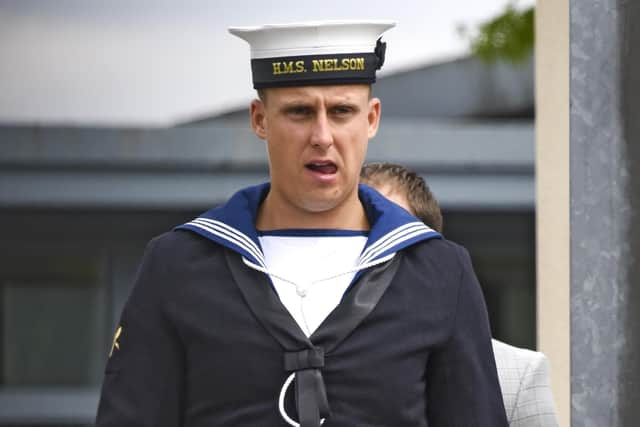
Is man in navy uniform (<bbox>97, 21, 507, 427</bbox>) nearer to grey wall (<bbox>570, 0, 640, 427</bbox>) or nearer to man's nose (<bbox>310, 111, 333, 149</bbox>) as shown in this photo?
man's nose (<bbox>310, 111, 333, 149</bbox>)

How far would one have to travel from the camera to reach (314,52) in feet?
7.05

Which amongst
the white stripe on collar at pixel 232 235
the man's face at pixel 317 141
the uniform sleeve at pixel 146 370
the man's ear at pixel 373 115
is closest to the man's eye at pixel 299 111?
the man's face at pixel 317 141

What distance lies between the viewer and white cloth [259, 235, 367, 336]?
2.14 metres

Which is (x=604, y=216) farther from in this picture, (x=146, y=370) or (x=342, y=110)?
(x=146, y=370)

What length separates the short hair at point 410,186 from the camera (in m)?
2.99

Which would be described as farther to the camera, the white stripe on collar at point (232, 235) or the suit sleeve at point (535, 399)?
the suit sleeve at point (535, 399)

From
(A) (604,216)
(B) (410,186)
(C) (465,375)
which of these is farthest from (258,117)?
(B) (410,186)

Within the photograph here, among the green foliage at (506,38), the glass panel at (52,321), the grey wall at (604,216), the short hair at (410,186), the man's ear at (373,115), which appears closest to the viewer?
the man's ear at (373,115)

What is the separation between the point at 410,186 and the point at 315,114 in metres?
0.93

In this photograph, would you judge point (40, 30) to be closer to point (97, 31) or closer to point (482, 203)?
point (97, 31)

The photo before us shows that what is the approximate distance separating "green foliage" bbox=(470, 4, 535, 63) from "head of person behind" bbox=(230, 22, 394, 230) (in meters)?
8.04

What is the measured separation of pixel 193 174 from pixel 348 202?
7.35m

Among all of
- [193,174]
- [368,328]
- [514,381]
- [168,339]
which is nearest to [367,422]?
[368,328]

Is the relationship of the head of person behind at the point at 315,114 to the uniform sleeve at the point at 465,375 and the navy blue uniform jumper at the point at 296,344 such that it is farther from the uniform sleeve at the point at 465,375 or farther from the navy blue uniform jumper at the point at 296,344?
the uniform sleeve at the point at 465,375
